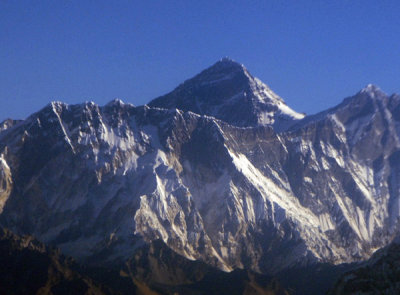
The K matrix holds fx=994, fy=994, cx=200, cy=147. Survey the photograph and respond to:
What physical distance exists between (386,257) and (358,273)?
5278 millimetres

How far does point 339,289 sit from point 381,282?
9.24 m

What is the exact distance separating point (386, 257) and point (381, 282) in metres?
13.7

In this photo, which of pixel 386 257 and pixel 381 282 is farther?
pixel 386 257

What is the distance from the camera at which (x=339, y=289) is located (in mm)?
125062

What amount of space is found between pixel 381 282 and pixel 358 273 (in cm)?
1049

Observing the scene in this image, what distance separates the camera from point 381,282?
116875 millimetres

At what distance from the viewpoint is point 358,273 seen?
127312mm

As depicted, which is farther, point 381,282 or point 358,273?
point 358,273

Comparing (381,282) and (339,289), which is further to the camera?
(339,289)

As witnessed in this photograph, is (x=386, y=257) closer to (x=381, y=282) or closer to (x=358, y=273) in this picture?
(x=358, y=273)

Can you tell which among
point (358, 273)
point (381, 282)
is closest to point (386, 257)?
point (358, 273)
